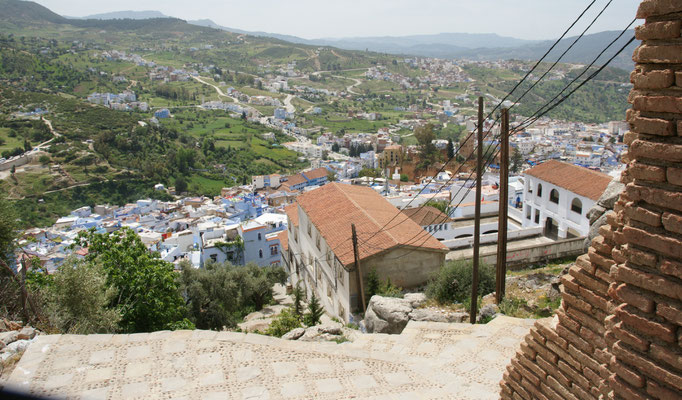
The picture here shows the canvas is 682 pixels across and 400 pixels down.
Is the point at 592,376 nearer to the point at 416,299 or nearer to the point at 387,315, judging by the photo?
the point at 387,315

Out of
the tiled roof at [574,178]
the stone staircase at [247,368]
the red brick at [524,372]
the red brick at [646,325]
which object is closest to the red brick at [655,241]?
the red brick at [646,325]

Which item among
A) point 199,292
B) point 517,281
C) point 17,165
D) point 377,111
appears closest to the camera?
point 517,281

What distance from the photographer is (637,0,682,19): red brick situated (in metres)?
2.58

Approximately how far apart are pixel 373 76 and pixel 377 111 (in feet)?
162

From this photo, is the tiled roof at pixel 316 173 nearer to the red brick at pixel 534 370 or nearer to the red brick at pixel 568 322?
the red brick at pixel 534 370

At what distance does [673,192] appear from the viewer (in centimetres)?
261

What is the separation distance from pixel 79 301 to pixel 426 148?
193ft

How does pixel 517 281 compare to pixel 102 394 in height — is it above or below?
below

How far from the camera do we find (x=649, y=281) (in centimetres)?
268

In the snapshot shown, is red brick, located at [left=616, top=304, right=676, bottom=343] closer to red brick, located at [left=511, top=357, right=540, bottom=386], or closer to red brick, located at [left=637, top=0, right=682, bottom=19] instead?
red brick, located at [left=637, top=0, right=682, bottom=19]

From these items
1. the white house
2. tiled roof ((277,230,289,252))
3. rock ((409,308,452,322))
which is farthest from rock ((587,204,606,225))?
tiled roof ((277,230,289,252))

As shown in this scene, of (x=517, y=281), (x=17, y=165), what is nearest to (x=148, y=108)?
(x=17, y=165)

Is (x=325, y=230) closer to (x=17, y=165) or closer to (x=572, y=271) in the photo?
(x=572, y=271)

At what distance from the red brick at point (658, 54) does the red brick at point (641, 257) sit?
84 centimetres
